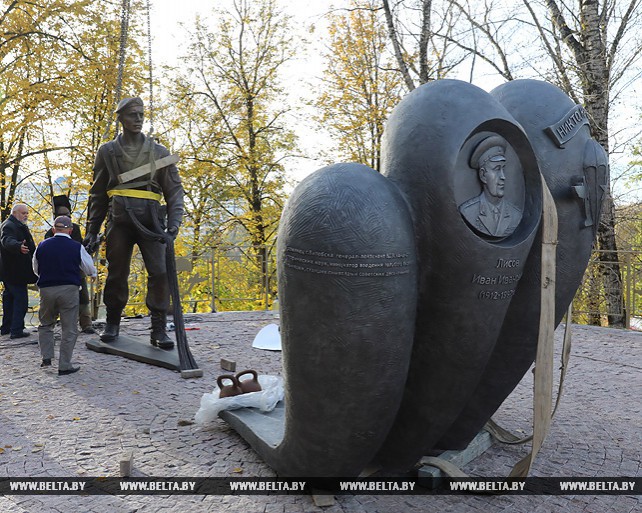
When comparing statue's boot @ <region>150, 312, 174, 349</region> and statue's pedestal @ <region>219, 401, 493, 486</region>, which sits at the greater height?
statue's boot @ <region>150, 312, 174, 349</region>

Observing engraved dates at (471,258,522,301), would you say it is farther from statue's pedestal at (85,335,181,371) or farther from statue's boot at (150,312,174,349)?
statue's boot at (150,312,174,349)

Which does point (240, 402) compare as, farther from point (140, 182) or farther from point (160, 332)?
point (140, 182)

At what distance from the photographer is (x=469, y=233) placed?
272 cm

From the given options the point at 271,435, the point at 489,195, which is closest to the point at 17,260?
the point at 271,435

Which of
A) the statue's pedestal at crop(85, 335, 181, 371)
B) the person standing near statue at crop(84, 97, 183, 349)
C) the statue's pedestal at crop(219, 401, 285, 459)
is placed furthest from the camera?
the person standing near statue at crop(84, 97, 183, 349)

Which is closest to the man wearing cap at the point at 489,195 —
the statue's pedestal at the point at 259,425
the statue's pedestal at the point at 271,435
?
the statue's pedestal at the point at 271,435

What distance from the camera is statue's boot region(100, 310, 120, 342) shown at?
6.98 metres

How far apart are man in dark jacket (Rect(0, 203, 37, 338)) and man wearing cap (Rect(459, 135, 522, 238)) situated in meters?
6.80

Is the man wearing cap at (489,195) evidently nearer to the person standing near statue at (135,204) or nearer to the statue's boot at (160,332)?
the person standing near statue at (135,204)

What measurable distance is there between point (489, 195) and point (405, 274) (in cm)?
62

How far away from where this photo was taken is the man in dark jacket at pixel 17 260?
25.0ft

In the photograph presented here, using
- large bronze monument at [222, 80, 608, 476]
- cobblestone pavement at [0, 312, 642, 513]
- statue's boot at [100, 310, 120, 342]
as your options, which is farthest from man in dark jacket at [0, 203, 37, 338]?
large bronze monument at [222, 80, 608, 476]

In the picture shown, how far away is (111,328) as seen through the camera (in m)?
7.08

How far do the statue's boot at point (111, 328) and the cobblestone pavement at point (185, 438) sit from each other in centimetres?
34
